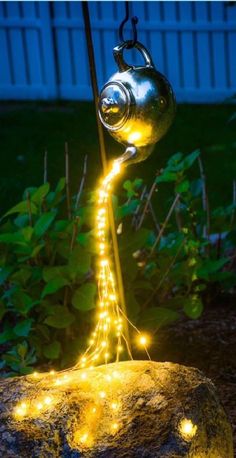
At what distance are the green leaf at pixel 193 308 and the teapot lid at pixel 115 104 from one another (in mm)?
1337

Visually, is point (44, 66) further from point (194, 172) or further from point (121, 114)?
point (121, 114)

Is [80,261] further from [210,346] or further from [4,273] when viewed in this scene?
[210,346]

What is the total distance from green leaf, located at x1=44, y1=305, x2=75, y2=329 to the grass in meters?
2.56

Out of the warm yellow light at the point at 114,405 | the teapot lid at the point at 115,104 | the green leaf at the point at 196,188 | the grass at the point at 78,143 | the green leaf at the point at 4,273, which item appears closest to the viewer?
the warm yellow light at the point at 114,405

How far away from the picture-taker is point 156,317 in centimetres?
385

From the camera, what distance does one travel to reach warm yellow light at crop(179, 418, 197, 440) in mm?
2506

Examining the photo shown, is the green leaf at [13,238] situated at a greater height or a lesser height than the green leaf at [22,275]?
greater

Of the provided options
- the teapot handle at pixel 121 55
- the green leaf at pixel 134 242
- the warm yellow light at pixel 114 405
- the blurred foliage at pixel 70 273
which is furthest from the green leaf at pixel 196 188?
the warm yellow light at pixel 114 405

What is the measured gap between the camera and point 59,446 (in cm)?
253

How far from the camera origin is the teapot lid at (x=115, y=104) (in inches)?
107

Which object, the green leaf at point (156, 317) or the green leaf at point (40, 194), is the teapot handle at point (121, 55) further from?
the green leaf at point (156, 317)

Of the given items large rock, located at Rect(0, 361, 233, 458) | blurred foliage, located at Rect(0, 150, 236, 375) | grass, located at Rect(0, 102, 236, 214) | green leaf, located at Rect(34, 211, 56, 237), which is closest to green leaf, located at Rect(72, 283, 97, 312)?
blurred foliage, located at Rect(0, 150, 236, 375)

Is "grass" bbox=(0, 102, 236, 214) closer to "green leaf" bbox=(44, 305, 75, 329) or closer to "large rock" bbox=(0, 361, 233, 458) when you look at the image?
"green leaf" bbox=(44, 305, 75, 329)

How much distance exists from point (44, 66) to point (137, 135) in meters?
9.07
